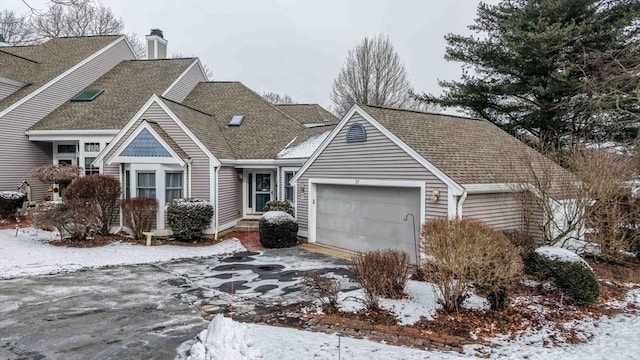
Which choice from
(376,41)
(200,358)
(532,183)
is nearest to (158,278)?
(200,358)

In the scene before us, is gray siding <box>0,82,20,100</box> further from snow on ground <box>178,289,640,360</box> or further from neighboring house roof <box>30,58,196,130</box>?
snow on ground <box>178,289,640,360</box>

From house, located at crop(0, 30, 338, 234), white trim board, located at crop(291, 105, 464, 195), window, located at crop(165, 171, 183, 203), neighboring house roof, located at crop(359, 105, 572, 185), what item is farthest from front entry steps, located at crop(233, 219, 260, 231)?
neighboring house roof, located at crop(359, 105, 572, 185)

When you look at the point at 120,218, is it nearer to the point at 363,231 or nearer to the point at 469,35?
the point at 363,231

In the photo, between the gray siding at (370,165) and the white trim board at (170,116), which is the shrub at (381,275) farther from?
the white trim board at (170,116)

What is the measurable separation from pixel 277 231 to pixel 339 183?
2.71m

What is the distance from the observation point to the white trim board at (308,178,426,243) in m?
10.2

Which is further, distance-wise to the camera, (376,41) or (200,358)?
(376,41)

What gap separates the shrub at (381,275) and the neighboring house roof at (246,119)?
32.4ft

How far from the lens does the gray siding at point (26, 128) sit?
16891mm

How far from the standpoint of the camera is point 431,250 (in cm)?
672

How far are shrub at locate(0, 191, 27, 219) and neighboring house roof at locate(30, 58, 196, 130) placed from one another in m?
3.35

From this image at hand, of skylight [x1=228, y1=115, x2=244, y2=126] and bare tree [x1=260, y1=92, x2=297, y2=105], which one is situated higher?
bare tree [x1=260, y1=92, x2=297, y2=105]

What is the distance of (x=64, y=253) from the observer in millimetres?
11773

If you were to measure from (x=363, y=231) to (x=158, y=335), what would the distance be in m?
7.36
